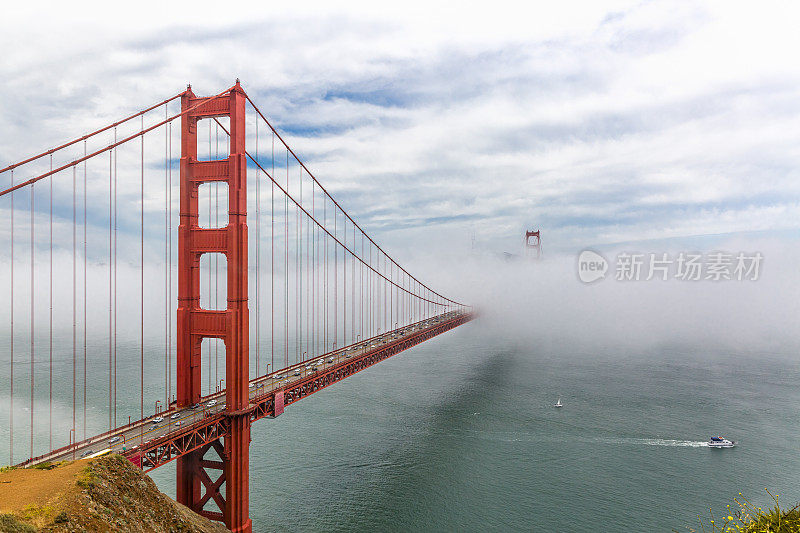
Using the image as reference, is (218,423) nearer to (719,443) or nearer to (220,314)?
(220,314)

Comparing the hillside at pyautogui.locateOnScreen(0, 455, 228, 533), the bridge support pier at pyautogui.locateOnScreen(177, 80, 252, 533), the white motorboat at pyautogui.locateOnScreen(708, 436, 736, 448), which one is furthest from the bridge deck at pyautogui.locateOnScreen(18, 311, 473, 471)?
the white motorboat at pyautogui.locateOnScreen(708, 436, 736, 448)

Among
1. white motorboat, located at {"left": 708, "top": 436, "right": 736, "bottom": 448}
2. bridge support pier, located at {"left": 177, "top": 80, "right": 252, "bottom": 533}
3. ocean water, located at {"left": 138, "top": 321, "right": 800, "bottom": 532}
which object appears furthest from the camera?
white motorboat, located at {"left": 708, "top": 436, "right": 736, "bottom": 448}

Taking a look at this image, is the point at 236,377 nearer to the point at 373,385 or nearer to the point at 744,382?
the point at 373,385

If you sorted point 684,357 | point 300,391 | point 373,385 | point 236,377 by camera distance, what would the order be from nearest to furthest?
point 236,377, point 300,391, point 373,385, point 684,357

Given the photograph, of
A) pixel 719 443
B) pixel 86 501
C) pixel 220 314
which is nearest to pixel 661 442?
pixel 719 443

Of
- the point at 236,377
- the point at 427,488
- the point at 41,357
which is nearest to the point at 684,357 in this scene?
the point at 427,488

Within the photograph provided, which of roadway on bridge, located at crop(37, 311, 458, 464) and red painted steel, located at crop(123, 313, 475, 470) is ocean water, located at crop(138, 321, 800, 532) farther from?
roadway on bridge, located at crop(37, 311, 458, 464)
